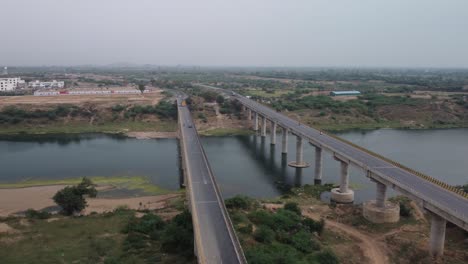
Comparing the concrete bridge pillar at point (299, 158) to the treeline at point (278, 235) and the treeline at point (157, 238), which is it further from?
the treeline at point (157, 238)

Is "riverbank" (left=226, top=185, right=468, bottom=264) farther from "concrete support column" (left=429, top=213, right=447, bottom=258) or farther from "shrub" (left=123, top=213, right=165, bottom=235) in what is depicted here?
"shrub" (left=123, top=213, right=165, bottom=235)

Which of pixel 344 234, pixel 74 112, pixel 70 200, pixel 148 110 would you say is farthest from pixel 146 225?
pixel 74 112

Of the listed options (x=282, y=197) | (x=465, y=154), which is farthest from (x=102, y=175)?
(x=465, y=154)

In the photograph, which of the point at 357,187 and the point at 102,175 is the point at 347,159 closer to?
the point at 357,187

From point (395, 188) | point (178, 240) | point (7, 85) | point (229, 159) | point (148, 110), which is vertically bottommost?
point (229, 159)

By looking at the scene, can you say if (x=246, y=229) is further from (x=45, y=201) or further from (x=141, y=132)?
(x=141, y=132)
